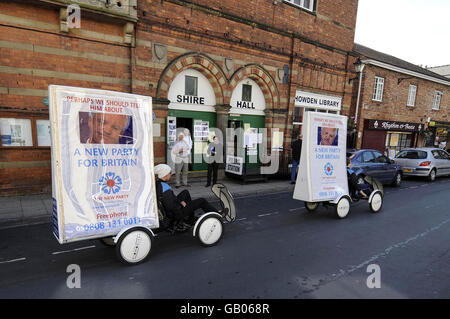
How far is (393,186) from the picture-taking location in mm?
11438

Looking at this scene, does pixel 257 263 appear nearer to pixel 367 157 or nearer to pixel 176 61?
pixel 176 61

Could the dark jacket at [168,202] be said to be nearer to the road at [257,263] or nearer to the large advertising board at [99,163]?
the large advertising board at [99,163]

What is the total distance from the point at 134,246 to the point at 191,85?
754 cm

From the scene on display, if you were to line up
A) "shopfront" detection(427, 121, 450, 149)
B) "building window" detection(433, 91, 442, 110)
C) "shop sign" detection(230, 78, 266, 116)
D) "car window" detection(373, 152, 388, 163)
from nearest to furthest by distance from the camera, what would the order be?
"car window" detection(373, 152, 388, 163) < "shop sign" detection(230, 78, 266, 116) < "building window" detection(433, 91, 442, 110) < "shopfront" detection(427, 121, 450, 149)

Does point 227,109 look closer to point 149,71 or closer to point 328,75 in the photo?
point 149,71

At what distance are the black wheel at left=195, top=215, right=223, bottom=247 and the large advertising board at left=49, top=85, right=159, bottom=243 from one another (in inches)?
30.5

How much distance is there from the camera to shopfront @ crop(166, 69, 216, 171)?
9945 millimetres

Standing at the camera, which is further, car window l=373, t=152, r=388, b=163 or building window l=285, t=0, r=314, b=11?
building window l=285, t=0, r=314, b=11

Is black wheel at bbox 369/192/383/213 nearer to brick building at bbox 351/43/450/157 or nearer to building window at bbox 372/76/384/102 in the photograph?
brick building at bbox 351/43/450/157

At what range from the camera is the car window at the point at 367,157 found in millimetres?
10375

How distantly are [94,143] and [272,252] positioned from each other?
10.9ft

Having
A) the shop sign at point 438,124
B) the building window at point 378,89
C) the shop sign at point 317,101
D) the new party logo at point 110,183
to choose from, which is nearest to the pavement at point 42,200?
the new party logo at point 110,183

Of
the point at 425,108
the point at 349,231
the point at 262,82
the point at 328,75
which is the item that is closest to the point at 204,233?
the point at 349,231

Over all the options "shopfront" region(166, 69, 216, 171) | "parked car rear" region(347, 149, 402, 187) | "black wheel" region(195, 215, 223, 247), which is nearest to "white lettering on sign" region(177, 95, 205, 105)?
"shopfront" region(166, 69, 216, 171)
